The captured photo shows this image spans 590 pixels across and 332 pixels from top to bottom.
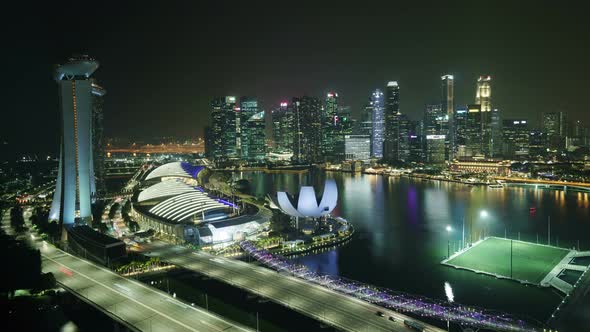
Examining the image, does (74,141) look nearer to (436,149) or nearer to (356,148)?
(436,149)

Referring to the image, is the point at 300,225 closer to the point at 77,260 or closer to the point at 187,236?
the point at 187,236

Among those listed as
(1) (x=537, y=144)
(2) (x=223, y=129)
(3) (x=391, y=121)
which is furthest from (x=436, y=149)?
(2) (x=223, y=129)

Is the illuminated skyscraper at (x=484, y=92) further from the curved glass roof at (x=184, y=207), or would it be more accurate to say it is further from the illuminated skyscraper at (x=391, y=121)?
the curved glass roof at (x=184, y=207)

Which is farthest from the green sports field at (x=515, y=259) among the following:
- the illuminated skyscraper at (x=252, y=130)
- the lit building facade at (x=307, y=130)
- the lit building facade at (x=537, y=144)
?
the lit building facade at (x=537, y=144)

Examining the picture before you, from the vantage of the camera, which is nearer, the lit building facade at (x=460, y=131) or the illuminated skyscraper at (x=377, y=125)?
the lit building facade at (x=460, y=131)

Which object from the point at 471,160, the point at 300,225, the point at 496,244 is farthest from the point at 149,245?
the point at 471,160

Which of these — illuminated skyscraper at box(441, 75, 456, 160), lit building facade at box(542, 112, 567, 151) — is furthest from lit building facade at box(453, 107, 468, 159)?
lit building facade at box(542, 112, 567, 151)
